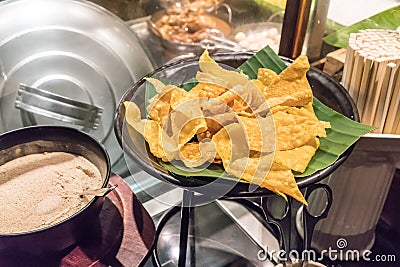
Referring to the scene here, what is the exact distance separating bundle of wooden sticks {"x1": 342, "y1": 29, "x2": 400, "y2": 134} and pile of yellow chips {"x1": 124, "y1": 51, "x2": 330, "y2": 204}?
159 millimetres

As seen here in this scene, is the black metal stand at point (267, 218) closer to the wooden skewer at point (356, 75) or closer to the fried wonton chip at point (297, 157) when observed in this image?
the fried wonton chip at point (297, 157)

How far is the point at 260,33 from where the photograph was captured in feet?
4.52

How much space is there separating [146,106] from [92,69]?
274 mm

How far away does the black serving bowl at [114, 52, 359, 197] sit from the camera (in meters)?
0.75

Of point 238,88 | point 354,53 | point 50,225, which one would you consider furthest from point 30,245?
point 354,53

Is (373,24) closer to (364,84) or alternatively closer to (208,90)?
(364,84)

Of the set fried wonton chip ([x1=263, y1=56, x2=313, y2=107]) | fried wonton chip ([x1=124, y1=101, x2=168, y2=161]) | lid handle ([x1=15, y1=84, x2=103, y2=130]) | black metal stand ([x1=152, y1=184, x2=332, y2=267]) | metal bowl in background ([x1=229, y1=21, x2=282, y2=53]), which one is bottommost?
black metal stand ([x1=152, y1=184, x2=332, y2=267])

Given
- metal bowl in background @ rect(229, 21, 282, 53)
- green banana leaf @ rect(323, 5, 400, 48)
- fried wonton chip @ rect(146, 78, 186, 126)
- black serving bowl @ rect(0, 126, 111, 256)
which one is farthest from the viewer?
metal bowl in background @ rect(229, 21, 282, 53)

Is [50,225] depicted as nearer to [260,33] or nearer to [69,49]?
[69,49]

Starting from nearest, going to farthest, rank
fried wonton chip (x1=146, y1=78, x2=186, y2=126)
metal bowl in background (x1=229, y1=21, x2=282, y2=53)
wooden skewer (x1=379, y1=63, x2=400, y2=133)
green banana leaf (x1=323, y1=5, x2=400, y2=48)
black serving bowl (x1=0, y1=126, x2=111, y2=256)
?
black serving bowl (x1=0, y1=126, x2=111, y2=256) → fried wonton chip (x1=146, y1=78, x2=186, y2=126) → wooden skewer (x1=379, y1=63, x2=400, y2=133) → green banana leaf (x1=323, y1=5, x2=400, y2=48) → metal bowl in background (x1=229, y1=21, x2=282, y2=53)

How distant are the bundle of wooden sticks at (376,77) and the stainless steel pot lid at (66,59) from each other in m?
0.48

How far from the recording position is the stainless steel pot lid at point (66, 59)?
41.3 inches

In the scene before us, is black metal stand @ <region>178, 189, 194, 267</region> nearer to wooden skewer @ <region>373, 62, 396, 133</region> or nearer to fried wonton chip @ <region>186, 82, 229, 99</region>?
fried wonton chip @ <region>186, 82, 229, 99</region>

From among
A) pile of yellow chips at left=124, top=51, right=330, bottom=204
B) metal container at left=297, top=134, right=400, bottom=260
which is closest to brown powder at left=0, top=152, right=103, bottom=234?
pile of yellow chips at left=124, top=51, right=330, bottom=204
